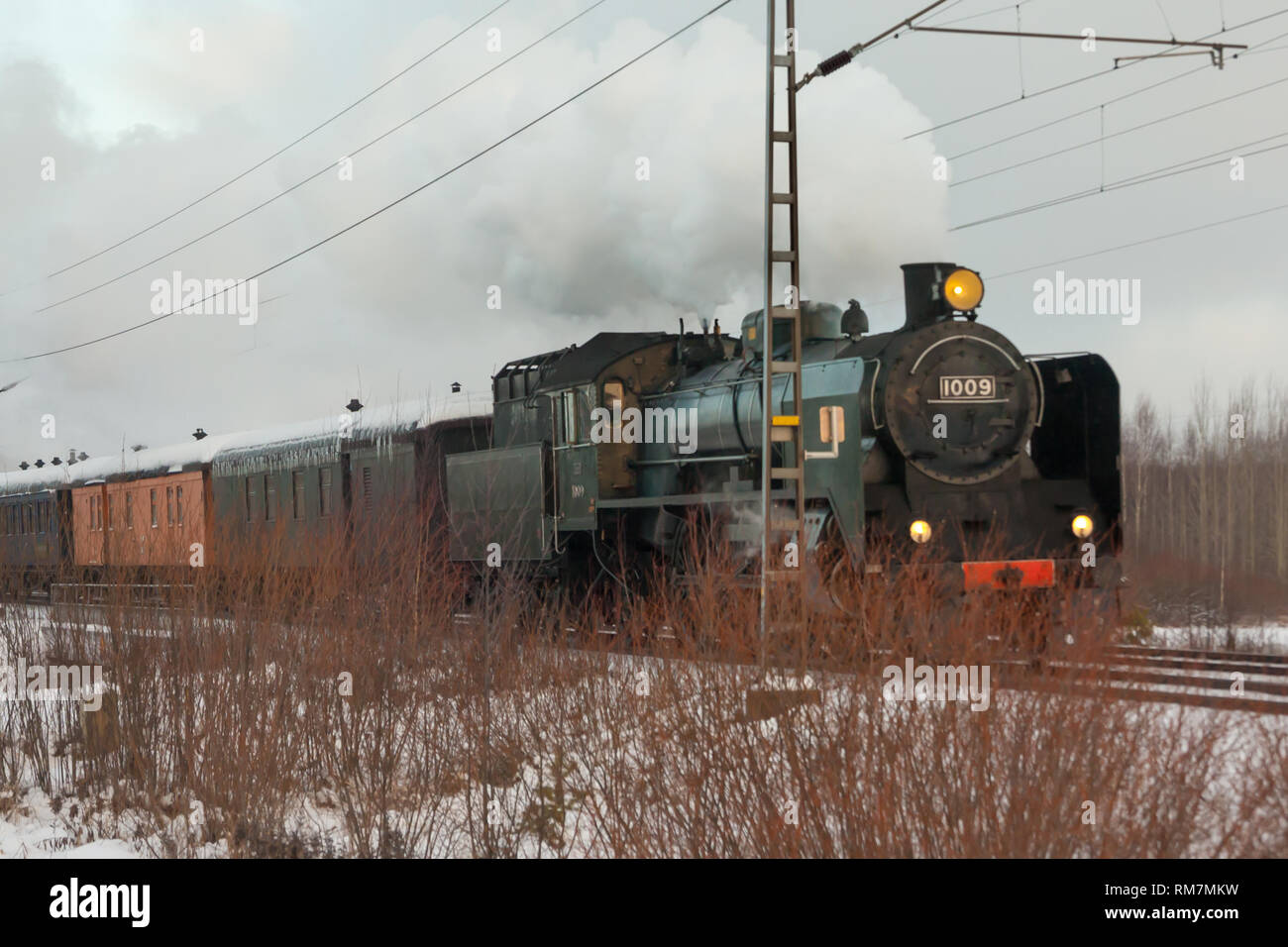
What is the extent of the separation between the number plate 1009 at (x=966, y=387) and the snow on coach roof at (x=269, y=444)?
7.47 metres

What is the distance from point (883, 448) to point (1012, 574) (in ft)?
4.76

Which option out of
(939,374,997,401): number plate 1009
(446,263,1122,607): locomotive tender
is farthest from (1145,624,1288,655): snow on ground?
(939,374,997,401): number plate 1009

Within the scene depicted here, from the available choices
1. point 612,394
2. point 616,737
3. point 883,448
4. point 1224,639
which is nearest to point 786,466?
point 883,448

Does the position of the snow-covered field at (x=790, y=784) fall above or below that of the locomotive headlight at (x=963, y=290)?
below

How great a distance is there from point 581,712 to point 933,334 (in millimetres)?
4588

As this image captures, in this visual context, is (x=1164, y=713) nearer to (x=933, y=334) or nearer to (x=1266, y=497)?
(x=933, y=334)

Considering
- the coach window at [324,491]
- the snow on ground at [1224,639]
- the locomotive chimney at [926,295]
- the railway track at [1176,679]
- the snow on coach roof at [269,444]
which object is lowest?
Answer: the snow on ground at [1224,639]

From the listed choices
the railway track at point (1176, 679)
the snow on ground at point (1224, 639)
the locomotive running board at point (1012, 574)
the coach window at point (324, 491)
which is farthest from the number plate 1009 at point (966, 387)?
the coach window at point (324, 491)

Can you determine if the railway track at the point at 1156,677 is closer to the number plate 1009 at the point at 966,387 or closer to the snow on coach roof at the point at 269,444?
the number plate 1009 at the point at 966,387

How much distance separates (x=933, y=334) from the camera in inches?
397

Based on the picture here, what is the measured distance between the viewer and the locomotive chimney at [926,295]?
10.3 metres

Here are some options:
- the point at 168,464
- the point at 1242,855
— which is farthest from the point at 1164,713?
the point at 168,464

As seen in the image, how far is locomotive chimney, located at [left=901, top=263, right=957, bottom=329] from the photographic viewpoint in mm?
10273
